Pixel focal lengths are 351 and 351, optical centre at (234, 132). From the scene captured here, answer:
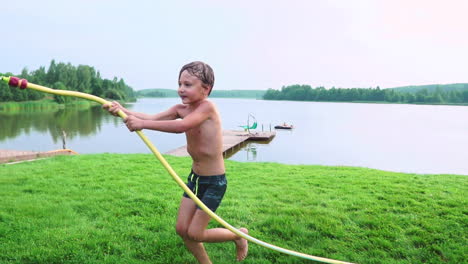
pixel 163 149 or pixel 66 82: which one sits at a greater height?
pixel 66 82

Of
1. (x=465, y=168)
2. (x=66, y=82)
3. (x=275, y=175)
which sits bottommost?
(x=465, y=168)

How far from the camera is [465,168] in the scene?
23797 mm

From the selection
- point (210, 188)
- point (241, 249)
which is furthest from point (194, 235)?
point (241, 249)

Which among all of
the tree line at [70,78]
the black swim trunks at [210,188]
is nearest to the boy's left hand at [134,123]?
the black swim trunks at [210,188]

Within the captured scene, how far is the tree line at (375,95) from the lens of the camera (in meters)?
151

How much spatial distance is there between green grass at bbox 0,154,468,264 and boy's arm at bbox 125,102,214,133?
1611 mm

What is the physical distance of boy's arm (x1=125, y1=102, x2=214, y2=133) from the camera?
2.85 metres

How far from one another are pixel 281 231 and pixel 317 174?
4.49 meters

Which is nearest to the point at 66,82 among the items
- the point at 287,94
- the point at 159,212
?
the point at 159,212

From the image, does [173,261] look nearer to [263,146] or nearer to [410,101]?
[263,146]

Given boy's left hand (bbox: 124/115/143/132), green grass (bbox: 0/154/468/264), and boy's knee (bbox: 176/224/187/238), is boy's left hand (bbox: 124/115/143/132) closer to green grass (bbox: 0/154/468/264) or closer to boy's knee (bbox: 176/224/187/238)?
boy's knee (bbox: 176/224/187/238)

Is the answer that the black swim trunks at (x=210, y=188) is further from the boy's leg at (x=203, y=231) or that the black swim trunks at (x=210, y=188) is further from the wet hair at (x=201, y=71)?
the wet hair at (x=201, y=71)

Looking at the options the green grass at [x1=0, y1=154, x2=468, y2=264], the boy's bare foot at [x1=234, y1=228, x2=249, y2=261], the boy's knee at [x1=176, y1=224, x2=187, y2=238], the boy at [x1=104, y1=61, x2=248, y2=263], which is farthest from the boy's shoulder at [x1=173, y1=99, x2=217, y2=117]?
the green grass at [x1=0, y1=154, x2=468, y2=264]

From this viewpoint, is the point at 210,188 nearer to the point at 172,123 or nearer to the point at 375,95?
the point at 172,123
